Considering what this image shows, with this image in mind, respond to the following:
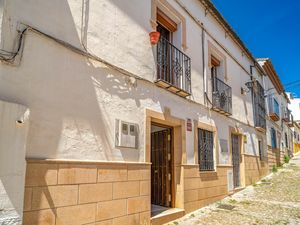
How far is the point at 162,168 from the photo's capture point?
23.3 ft

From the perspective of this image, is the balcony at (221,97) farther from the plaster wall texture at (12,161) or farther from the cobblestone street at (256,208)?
the plaster wall texture at (12,161)

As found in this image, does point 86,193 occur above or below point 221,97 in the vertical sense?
below

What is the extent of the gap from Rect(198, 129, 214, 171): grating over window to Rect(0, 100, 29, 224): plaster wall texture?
5354 millimetres

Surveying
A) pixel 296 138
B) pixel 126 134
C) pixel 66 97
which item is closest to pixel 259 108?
pixel 126 134

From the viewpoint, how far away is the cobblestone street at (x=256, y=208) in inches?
242

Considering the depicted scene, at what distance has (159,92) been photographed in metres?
6.20

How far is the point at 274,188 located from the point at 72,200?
897cm

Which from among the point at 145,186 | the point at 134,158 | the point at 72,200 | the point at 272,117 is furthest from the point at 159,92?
the point at 272,117

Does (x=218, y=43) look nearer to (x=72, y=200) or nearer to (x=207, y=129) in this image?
(x=207, y=129)

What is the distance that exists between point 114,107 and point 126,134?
58 cm

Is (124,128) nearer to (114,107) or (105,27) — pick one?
(114,107)

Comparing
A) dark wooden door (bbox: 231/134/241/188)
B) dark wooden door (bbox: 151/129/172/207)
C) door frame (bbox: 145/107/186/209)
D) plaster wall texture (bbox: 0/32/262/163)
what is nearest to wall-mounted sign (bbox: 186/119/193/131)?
door frame (bbox: 145/107/186/209)

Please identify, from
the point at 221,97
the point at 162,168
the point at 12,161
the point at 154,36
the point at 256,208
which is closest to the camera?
the point at 12,161

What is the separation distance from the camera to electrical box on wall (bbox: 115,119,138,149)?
484 cm
